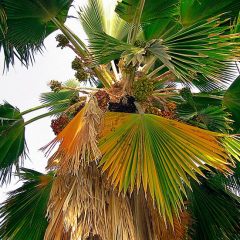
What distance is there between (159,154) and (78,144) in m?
0.62

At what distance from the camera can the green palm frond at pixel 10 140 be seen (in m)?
5.10

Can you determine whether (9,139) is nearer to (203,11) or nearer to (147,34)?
(147,34)

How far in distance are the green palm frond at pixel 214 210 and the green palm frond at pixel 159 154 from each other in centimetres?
A: 116

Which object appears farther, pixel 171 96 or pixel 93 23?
pixel 93 23

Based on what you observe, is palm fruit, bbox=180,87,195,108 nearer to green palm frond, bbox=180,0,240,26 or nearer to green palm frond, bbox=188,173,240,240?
green palm frond, bbox=180,0,240,26

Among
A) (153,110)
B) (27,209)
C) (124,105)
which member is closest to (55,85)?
(124,105)

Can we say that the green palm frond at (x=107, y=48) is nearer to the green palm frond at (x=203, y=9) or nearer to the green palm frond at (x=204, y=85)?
the green palm frond at (x=203, y=9)

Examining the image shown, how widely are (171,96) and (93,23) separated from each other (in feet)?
6.23

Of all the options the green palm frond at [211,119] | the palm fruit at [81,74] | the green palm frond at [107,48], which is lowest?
the green palm frond at [211,119]

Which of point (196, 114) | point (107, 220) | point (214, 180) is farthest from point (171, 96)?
point (107, 220)

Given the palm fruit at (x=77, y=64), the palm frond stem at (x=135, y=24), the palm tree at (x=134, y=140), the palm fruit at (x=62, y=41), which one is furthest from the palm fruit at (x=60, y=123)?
the palm frond stem at (x=135, y=24)

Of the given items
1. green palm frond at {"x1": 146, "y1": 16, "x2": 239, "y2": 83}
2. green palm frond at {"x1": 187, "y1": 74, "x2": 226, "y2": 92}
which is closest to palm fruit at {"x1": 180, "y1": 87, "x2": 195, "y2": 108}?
green palm frond at {"x1": 146, "y1": 16, "x2": 239, "y2": 83}

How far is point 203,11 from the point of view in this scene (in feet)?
15.1

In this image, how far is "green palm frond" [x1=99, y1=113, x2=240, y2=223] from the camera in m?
3.63
